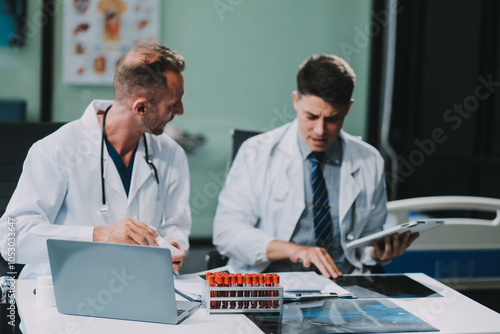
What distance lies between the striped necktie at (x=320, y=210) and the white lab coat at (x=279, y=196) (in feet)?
0.15

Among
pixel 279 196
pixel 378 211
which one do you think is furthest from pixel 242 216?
pixel 378 211

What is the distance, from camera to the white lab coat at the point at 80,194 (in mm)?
1786

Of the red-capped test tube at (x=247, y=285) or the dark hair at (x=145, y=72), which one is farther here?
the dark hair at (x=145, y=72)

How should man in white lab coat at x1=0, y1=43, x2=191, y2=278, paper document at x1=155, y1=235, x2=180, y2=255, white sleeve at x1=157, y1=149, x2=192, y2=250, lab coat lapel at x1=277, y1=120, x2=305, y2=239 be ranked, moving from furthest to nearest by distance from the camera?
1. lab coat lapel at x1=277, y1=120, x2=305, y2=239
2. white sleeve at x1=157, y1=149, x2=192, y2=250
3. man in white lab coat at x1=0, y1=43, x2=191, y2=278
4. paper document at x1=155, y1=235, x2=180, y2=255

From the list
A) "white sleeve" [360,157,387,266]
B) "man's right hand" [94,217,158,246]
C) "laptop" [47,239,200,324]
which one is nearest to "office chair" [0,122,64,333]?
"man's right hand" [94,217,158,246]

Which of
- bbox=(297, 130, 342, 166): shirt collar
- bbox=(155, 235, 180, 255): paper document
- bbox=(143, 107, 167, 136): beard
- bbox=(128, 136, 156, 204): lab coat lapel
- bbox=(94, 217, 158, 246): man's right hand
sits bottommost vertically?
bbox=(155, 235, 180, 255): paper document

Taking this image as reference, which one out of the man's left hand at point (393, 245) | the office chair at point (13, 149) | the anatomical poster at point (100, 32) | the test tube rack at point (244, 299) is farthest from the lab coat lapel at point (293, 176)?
the anatomical poster at point (100, 32)

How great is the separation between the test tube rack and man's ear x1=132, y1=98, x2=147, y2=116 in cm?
72

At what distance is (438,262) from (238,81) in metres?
2.30

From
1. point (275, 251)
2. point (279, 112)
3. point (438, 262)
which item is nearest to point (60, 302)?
point (275, 251)

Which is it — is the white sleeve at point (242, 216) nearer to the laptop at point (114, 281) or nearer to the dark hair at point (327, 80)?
the dark hair at point (327, 80)

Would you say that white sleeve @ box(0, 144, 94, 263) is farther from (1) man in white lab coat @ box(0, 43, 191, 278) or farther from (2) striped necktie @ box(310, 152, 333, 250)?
(2) striped necktie @ box(310, 152, 333, 250)

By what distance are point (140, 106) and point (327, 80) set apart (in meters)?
0.65

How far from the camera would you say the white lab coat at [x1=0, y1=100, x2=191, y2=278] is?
5.86ft
